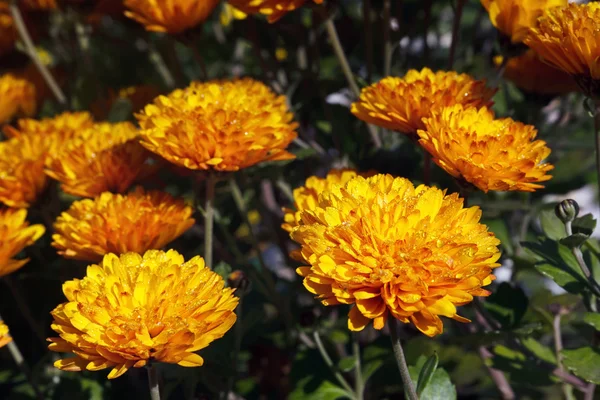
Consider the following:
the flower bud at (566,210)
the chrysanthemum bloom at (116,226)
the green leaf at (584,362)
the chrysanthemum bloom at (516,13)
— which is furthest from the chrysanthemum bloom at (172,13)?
the green leaf at (584,362)

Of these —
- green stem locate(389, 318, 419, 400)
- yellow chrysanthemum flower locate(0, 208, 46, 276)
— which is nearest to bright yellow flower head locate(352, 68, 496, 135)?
green stem locate(389, 318, 419, 400)

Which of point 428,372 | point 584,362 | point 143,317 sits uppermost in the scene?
point 143,317

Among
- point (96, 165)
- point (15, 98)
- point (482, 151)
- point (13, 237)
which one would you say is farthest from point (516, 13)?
point (15, 98)

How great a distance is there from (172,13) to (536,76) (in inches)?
24.6

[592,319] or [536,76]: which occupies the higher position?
[536,76]

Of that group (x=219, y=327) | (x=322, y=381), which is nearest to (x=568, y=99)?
(x=322, y=381)

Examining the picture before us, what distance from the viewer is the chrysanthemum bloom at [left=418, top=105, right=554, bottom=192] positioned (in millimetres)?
868

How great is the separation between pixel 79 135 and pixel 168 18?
0.25m

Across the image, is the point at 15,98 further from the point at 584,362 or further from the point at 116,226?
the point at 584,362

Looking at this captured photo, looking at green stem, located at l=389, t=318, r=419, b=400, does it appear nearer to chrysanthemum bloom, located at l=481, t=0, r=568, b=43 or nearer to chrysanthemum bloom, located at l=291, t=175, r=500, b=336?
chrysanthemum bloom, located at l=291, t=175, r=500, b=336

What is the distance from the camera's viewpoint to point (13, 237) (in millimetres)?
1019

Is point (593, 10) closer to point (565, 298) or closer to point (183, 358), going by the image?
point (565, 298)

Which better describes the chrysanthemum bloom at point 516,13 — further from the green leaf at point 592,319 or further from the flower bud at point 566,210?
the green leaf at point 592,319

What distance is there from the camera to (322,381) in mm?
1223
